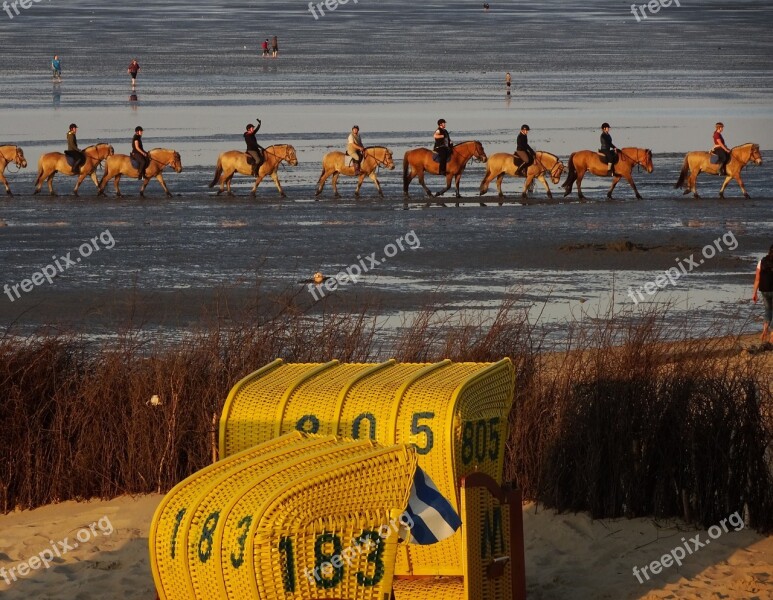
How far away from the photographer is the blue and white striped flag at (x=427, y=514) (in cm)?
680

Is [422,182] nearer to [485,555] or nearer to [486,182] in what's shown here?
[486,182]

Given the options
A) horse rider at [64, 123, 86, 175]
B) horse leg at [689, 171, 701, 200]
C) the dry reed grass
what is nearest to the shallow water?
horse leg at [689, 171, 701, 200]

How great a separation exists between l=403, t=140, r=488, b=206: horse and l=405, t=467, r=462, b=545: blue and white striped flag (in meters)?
28.3

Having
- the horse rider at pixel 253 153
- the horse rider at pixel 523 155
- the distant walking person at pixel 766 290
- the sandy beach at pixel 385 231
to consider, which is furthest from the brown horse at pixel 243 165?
the distant walking person at pixel 766 290

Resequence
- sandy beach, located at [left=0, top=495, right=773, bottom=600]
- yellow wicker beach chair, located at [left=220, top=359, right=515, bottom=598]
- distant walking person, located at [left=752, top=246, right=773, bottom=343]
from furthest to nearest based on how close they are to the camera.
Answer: distant walking person, located at [left=752, top=246, right=773, bottom=343]
sandy beach, located at [left=0, top=495, right=773, bottom=600]
yellow wicker beach chair, located at [left=220, top=359, right=515, bottom=598]

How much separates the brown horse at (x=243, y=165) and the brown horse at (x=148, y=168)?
1.13 m

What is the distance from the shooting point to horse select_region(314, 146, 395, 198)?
35.3 metres

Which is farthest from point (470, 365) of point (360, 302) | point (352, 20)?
point (352, 20)

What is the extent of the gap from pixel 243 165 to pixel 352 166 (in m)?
2.66

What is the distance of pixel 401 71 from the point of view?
3027 inches

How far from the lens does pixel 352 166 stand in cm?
3553

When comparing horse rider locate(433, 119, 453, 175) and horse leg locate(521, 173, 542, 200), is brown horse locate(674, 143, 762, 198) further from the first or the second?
horse rider locate(433, 119, 453, 175)

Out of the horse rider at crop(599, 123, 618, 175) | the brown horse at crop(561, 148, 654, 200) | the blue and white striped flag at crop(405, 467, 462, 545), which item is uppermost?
the horse rider at crop(599, 123, 618, 175)

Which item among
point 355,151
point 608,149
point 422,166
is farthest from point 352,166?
point 608,149
